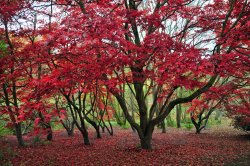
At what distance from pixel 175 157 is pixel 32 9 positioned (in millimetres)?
7424

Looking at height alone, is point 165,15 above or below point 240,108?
above

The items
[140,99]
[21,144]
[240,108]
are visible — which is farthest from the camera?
[240,108]

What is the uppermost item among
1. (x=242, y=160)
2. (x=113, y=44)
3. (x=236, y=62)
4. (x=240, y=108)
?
(x=113, y=44)

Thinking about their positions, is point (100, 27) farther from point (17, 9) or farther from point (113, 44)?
point (17, 9)

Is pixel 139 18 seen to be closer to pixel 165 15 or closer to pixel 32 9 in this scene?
pixel 165 15

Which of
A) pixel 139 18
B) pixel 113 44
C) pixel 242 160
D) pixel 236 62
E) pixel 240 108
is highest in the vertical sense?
pixel 139 18

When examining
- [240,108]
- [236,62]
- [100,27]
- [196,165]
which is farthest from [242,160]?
[100,27]

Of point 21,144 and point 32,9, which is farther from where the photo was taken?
point 21,144

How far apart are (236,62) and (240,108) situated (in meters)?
6.84

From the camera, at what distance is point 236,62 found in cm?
831

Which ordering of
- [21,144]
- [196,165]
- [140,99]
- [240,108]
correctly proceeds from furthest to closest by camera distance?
[240,108], [21,144], [140,99], [196,165]

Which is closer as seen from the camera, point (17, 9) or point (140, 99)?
point (17, 9)

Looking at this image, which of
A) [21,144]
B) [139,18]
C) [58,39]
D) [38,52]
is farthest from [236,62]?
[21,144]

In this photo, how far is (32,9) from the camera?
8594 mm
